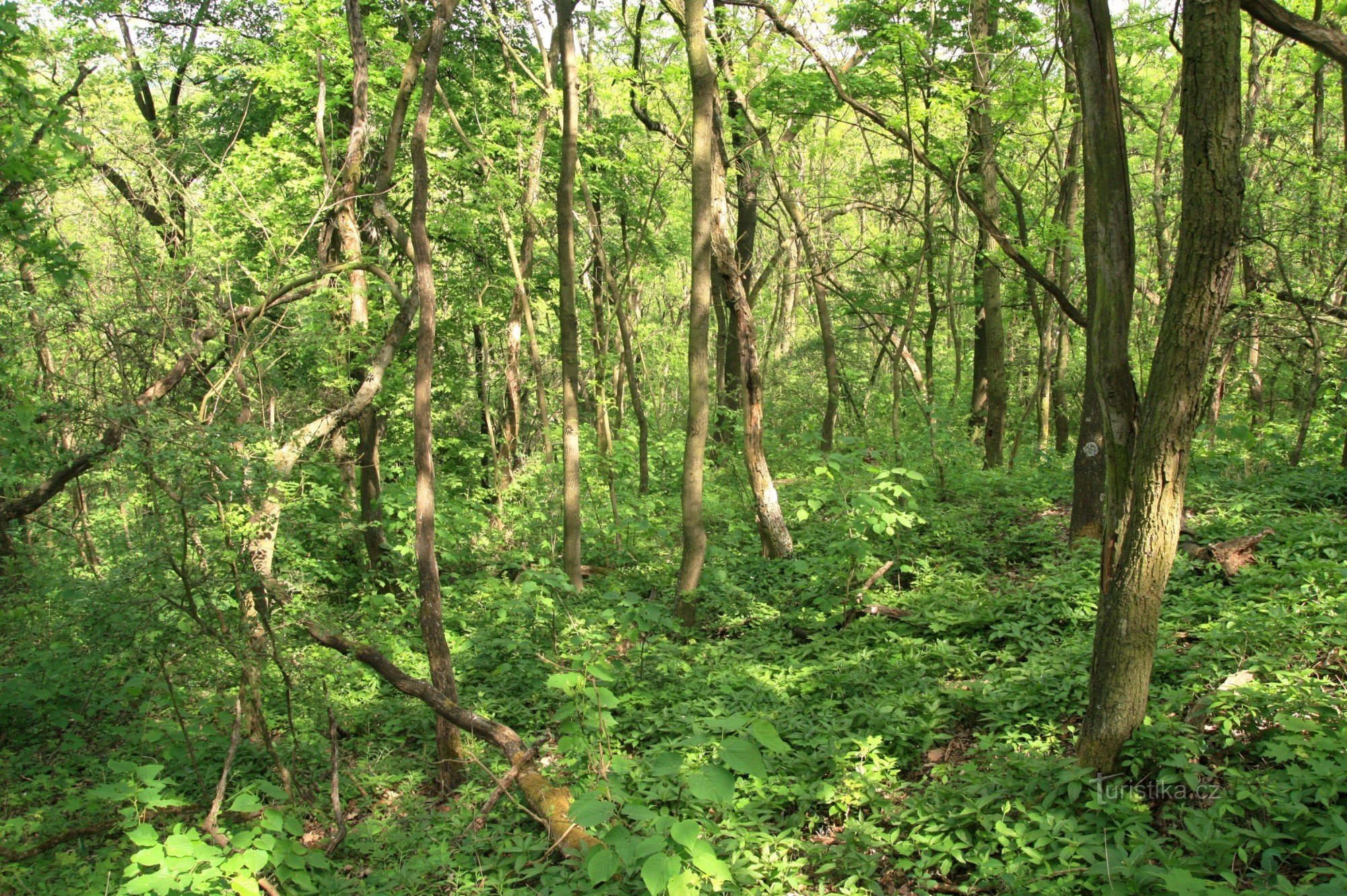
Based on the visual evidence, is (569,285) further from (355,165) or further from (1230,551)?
(1230,551)

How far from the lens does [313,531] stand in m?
8.42

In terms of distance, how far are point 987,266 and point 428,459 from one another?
8.01 m

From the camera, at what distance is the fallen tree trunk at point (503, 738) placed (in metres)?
4.43

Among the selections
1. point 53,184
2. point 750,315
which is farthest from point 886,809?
point 53,184

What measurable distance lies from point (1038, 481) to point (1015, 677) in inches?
223

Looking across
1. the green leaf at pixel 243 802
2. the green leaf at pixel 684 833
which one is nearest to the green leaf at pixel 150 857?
the green leaf at pixel 243 802

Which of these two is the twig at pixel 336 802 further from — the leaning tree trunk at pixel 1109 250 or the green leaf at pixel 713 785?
the leaning tree trunk at pixel 1109 250

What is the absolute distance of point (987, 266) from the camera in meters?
10.5

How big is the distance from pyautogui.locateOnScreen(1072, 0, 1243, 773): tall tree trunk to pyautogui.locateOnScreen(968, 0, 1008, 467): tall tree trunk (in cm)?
601

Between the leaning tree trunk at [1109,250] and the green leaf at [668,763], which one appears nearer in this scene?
the green leaf at [668,763]

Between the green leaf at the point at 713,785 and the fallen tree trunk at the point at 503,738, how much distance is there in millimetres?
1592

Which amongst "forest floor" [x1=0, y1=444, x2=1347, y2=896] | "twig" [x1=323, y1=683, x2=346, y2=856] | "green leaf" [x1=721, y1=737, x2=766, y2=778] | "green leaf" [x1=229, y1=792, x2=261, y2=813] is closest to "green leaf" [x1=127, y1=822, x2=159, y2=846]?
"forest floor" [x1=0, y1=444, x2=1347, y2=896]

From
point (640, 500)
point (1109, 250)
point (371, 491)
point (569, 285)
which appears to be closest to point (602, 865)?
point (1109, 250)

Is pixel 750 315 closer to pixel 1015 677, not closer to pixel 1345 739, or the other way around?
pixel 1015 677
